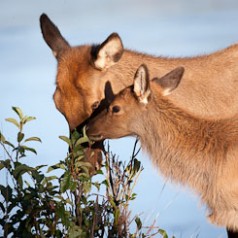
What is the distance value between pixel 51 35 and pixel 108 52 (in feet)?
3.73

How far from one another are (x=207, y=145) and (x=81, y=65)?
7.04 feet

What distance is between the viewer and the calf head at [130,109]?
8.76 meters

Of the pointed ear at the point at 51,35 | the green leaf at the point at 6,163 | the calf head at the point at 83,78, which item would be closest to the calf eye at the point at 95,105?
the calf head at the point at 83,78

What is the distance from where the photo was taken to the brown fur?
984 cm

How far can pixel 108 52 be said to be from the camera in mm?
9938

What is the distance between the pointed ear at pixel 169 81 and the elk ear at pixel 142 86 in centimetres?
37

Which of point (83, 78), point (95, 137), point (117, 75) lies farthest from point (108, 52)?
point (95, 137)

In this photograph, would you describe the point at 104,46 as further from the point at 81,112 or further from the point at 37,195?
the point at 37,195

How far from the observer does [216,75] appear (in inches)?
423

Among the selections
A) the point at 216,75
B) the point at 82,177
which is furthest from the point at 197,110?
the point at 82,177

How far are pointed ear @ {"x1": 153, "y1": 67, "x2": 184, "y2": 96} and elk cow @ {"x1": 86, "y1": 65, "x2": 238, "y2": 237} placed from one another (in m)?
0.01

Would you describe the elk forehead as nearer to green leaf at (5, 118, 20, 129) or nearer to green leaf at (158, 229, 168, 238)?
green leaf at (158, 229, 168, 238)

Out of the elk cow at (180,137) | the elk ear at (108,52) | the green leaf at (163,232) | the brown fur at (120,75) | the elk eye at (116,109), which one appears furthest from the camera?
the brown fur at (120,75)

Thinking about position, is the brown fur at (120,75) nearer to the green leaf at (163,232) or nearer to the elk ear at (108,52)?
the elk ear at (108,52)
